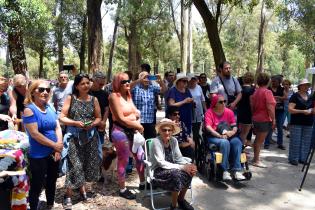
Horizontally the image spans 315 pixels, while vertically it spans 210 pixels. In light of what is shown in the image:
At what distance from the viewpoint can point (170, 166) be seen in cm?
521

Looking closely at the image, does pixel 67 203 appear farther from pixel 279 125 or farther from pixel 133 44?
pixel 133 44

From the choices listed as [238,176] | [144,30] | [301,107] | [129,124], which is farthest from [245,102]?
[144,30]

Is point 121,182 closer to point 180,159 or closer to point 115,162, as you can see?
point 115,162

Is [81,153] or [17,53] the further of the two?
[17,53]

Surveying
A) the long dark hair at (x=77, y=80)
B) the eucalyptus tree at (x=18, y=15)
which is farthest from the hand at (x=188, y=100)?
the eucalyptus tree at (x=18, y=15)

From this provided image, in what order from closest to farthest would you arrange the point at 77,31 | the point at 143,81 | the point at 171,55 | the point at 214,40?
the point at 143,81 → the point at 214,40 → the point at 77,31 → the point at 171,55

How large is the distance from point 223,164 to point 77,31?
80.2ft

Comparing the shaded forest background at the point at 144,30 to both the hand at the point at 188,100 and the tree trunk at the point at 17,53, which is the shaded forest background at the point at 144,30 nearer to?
the tree trunk at the point at 17,53

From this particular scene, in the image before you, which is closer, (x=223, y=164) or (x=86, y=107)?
(x=86, y=107)

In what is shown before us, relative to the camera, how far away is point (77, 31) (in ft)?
94.4

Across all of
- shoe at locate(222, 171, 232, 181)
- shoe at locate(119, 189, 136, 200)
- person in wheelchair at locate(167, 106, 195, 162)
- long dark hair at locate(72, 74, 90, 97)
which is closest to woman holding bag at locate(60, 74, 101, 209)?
long dark hair at locate(72, 74, 90, 97)

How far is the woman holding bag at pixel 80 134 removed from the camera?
5.11 metres

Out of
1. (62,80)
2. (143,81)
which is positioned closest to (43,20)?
(62,80)

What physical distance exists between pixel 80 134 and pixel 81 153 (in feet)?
0.87
